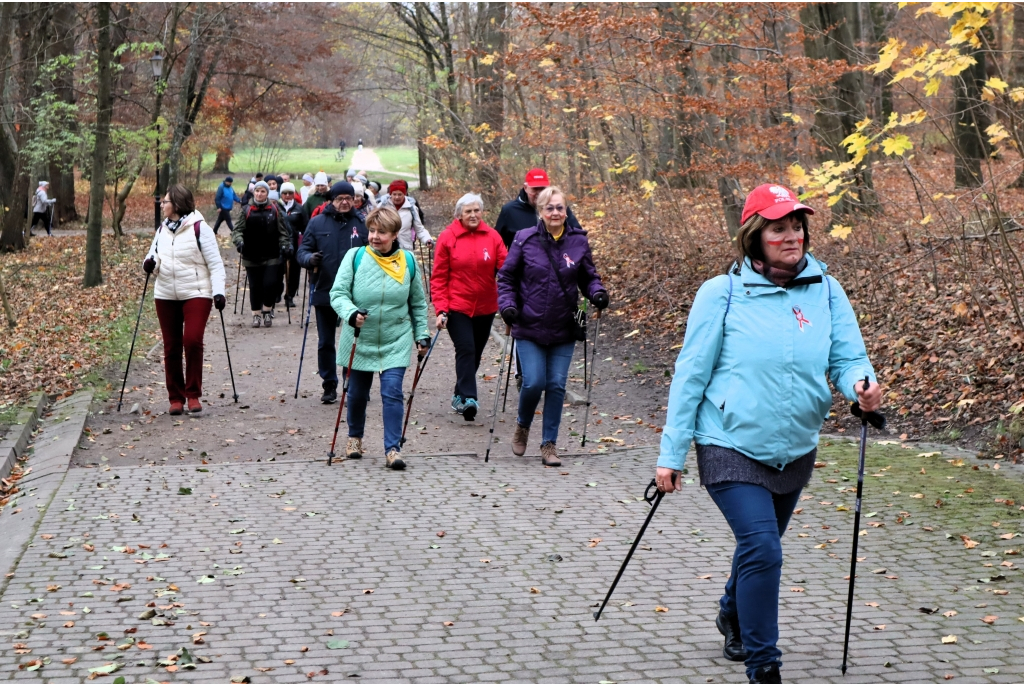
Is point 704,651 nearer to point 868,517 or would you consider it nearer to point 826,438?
point 868,517

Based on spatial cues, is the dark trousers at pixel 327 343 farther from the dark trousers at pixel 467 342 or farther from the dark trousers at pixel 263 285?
the dark trousers at pixel 263 285

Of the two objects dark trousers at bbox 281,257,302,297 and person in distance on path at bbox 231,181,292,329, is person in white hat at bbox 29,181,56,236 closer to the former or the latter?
dark trousers at bbox 281,257,302,297

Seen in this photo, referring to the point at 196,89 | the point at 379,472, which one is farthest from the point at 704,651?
the point at 196,89

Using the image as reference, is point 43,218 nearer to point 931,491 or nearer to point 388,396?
point 388,396

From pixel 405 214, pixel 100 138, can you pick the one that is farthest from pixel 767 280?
pixel 100 138

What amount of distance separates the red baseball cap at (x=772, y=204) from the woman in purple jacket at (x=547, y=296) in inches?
173

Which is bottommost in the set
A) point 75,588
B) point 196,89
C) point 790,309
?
point 75,588

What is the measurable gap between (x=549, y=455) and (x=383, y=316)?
5.74 ft

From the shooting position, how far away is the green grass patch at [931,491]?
725 cm

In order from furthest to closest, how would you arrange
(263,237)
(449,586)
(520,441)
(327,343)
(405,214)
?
1. (263,237)
2. (405,214)
3. (327,343)
4. (520,441)
5. (449,586)

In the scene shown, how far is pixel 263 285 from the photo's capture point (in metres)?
17.9

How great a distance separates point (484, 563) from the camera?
22.0ft

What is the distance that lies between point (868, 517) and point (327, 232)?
6793mm

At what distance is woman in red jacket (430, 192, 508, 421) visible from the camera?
1072 centimetres
